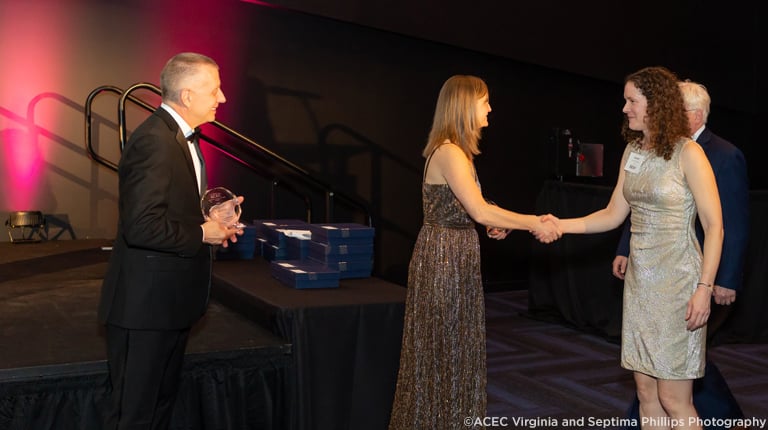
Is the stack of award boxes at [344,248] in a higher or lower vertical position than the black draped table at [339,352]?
higher

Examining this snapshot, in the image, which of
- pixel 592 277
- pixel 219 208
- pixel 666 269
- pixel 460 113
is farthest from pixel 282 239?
pixel 592 277

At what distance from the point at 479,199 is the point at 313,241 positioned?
1.24 meters

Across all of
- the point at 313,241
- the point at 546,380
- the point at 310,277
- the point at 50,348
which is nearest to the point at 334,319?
the point at 310,277

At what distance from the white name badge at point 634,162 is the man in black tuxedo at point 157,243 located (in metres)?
1.47

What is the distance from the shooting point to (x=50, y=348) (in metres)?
3.64

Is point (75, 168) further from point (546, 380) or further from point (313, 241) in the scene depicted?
point (546, 380)

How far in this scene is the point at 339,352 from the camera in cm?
383

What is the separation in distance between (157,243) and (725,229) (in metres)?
2.11

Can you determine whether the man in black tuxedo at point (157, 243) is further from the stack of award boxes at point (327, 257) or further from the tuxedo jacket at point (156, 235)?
the stack of award boxes at point (327, 257)

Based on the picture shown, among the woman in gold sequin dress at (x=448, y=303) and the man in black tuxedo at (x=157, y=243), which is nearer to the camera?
the man in black tuxedo at (x=157, y=243)

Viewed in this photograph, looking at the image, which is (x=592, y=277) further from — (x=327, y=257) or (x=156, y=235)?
(x=156, y=235)

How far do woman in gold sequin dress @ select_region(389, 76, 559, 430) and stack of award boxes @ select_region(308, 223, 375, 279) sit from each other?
2.50 feet

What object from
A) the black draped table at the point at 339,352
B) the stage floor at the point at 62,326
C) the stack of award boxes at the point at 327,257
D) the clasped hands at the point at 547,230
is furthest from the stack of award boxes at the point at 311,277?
the clasped hands at the point at 547,230

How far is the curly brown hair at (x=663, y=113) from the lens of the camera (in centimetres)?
308
